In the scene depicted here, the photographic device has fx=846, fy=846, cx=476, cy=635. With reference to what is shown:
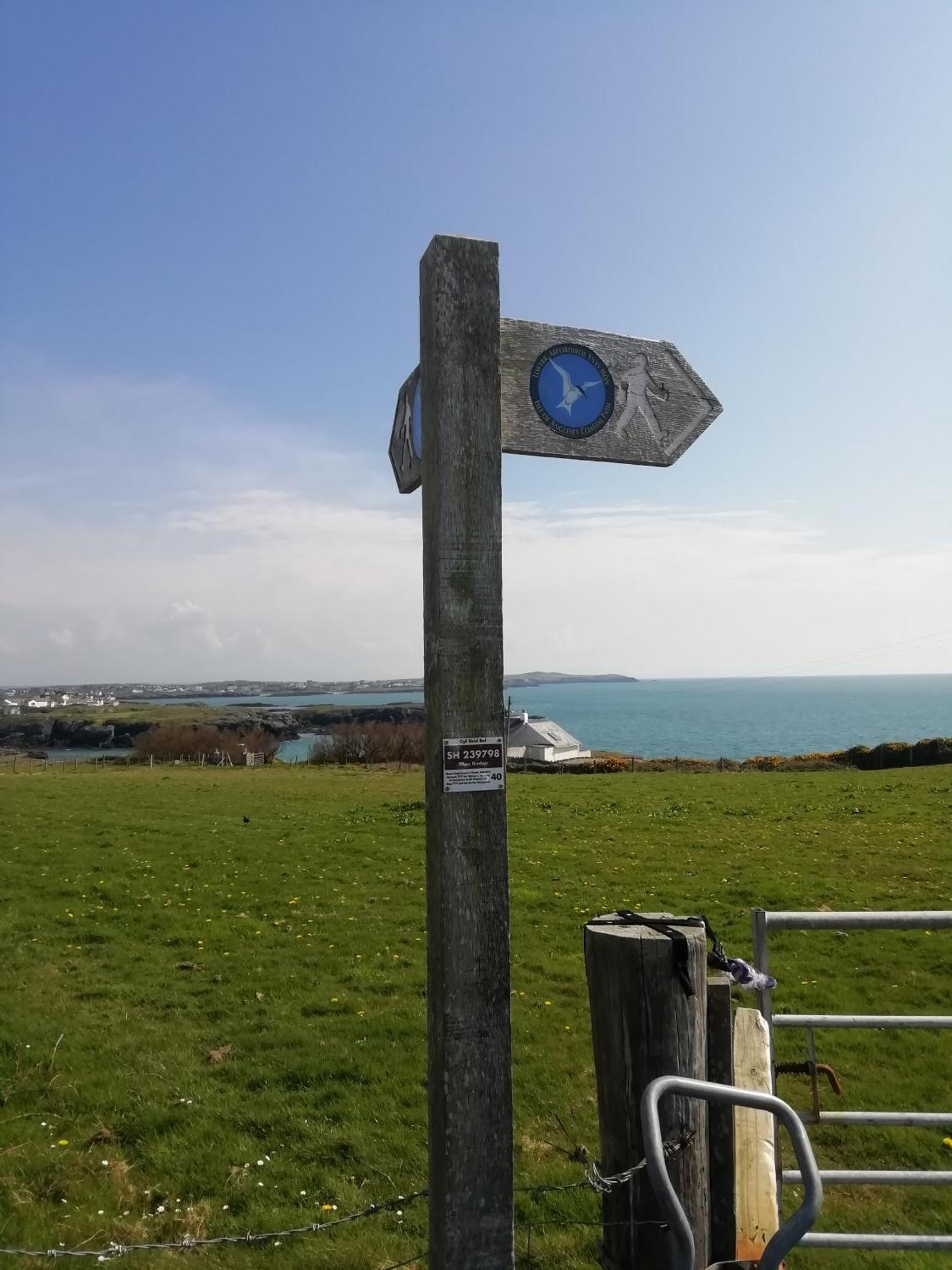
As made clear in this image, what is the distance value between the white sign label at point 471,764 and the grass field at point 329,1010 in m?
3.35

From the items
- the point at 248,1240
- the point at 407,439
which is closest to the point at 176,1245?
the point at 248,1240

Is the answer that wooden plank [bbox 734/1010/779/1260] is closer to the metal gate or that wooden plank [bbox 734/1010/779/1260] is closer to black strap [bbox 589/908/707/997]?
the metal gate

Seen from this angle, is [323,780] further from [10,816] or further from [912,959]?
[912,959]

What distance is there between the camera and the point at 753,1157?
363 cm

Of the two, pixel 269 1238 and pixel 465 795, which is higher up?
pixel 465 795

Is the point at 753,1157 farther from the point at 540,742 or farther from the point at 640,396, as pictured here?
the point at 540,742

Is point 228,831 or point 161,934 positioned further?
point 228,831

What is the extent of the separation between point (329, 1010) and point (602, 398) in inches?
287

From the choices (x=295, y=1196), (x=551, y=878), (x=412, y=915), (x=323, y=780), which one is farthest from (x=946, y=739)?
(x=295, y=1196)

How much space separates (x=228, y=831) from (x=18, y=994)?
36.7 ft

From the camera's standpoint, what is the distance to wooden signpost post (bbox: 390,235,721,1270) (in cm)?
278

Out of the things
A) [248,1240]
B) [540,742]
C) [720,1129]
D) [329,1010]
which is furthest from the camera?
[540,742]

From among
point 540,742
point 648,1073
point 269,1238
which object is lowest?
point 540,742

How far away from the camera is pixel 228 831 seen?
1986 cm
